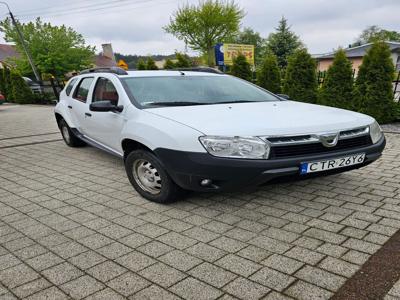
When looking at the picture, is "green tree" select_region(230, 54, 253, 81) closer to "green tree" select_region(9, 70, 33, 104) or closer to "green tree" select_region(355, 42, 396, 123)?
"green tree" select_region(355, 42, 396, 123)

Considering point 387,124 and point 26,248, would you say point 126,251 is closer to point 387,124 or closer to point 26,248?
point 26,248

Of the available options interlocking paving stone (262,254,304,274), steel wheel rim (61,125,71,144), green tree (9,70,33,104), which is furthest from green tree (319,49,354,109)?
green tree (9,70,33,104)

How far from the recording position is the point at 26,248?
2955mm

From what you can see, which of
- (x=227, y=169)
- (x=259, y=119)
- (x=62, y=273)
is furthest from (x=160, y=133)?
(x=62, y=273)

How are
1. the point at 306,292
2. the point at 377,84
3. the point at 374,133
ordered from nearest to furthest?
the point at 306,292 → the point at 374,133 → the point at 377,84

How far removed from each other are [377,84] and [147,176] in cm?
660

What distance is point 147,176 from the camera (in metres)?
3.87

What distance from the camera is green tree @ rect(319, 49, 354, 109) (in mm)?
8492

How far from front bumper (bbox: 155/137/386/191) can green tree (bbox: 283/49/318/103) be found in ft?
20.8

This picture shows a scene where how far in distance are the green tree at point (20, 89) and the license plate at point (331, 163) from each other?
21.4 m

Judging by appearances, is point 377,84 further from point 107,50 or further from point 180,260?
point 107,50

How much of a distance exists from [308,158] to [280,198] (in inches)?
34.5

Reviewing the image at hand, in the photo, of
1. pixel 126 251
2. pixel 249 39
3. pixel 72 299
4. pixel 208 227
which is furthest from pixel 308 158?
pixel 249 39

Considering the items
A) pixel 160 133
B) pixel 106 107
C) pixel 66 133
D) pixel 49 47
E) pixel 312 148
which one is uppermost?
pixel 49 47
